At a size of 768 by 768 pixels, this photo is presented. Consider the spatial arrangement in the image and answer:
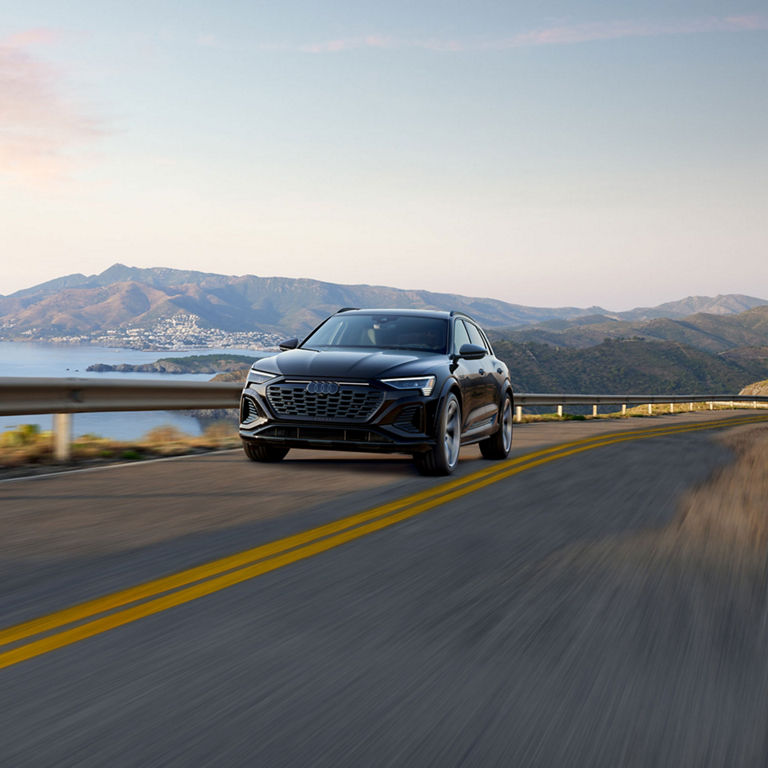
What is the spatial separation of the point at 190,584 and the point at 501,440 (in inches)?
296

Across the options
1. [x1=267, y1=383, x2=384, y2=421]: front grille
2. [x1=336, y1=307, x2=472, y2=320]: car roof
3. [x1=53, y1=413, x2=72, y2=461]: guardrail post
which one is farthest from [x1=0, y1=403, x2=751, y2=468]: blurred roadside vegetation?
[x1=267, y1=383, x2=384, y2=421]: front grille

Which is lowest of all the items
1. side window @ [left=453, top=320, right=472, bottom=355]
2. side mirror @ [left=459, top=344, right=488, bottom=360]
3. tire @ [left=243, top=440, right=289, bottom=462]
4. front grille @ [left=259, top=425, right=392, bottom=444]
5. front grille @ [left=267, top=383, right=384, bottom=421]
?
tire @ [left=243, top=440, right=289, bottom=462]

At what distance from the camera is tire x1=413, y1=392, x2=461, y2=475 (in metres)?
9.45

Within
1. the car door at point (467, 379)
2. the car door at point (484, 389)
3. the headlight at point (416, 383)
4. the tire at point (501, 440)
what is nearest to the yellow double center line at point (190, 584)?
the headlight at point (416, 383)

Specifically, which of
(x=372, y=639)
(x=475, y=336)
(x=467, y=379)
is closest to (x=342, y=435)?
(x=467, y=379)

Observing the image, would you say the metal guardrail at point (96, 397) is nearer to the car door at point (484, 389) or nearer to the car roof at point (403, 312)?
the car roof at point (403, 312)

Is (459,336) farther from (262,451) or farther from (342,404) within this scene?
(262,451)

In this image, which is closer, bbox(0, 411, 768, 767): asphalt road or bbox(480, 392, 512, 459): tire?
bbox(0, 411, 768, 767): asphalt road

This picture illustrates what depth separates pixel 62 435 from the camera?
10.3 meters

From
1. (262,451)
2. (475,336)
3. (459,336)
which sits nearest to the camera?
(262,451)

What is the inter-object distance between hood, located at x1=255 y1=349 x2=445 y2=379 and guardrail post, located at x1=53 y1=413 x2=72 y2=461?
231cm

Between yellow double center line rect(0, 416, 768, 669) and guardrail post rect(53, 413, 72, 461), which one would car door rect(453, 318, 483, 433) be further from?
guardrail post rect(53, 413, 72, 461)

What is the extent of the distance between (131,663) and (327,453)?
8.16 m

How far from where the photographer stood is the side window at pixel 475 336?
11.9 meters
